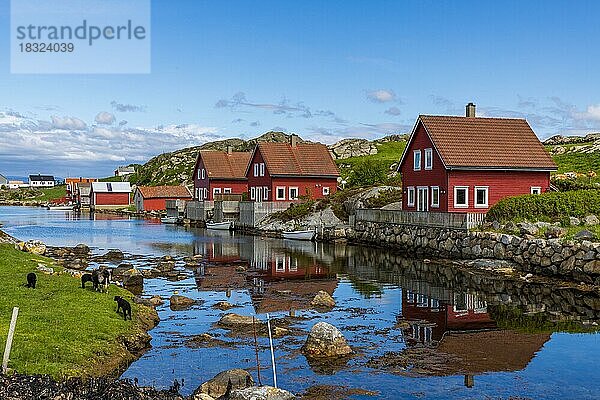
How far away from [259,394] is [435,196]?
35.0 m

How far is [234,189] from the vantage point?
87125 millimetres

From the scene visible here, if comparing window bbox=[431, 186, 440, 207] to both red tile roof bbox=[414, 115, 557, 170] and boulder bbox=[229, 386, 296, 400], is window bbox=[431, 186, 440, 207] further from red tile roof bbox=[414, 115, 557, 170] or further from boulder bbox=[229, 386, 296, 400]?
boulder bbox=[229, 386, 296, 400]

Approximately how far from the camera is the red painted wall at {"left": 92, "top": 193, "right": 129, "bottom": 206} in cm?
13162

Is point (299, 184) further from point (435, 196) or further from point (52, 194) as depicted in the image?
point (52, 194)

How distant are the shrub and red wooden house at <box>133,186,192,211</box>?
7980 centimetres

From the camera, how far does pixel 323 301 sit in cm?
2714

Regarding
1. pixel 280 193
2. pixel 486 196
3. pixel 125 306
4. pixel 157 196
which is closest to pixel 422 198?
pixel 486 196

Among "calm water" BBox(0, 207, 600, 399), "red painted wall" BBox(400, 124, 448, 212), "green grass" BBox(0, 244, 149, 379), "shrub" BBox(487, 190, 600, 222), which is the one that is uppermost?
"red painted wall" BBox(400, 124, 448, 212)

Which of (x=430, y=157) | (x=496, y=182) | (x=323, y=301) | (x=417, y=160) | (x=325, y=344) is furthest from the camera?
(x=417, y=160)

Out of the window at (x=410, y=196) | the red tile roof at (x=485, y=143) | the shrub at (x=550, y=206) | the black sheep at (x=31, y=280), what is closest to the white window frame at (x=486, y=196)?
the red tile roof at (x=485, y=143)

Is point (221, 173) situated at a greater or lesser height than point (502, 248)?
greater

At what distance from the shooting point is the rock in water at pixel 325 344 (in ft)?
61.9

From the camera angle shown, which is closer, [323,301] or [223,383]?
[223,383]

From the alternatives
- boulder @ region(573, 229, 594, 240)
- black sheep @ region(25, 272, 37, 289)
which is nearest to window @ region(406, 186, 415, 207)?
boulder @ region(573, 229, 594, 240)
